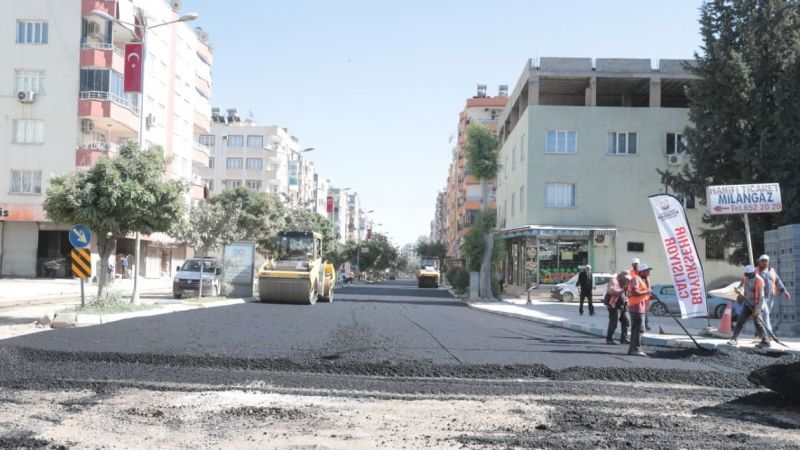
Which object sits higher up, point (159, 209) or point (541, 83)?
point (541, 83)

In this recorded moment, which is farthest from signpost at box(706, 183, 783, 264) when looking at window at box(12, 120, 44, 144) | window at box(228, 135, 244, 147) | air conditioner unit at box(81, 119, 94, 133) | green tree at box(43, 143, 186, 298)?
window at box(228, 135, 244, 147)

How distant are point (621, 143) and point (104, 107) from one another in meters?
28.9

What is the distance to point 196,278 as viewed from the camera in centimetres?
2955

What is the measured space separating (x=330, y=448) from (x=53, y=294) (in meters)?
25.5

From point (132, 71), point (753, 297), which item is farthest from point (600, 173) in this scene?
point (753, 297)

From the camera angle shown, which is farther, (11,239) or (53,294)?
(11,239)

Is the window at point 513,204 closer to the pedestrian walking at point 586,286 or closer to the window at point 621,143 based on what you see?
the window at point 621,143

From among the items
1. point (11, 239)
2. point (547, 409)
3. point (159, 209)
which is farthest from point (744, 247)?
point (11, 239)

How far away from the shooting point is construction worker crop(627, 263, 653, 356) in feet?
44.0

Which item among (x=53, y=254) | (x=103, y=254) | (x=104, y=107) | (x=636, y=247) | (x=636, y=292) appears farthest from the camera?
(x=53, y=254)

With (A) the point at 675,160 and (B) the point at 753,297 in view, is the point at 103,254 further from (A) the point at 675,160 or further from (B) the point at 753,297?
(A) the point at 675,160

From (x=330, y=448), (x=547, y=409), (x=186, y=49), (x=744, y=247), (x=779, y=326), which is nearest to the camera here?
(x=330, y=448)

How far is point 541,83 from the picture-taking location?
4122cm

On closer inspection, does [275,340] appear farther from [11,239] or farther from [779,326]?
[11,239]
